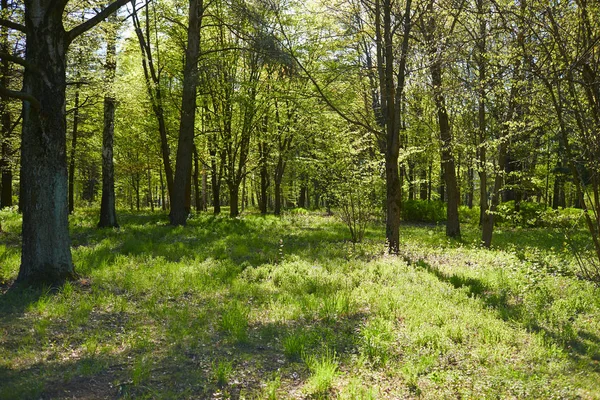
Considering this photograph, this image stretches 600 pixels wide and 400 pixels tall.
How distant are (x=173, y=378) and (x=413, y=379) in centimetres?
239

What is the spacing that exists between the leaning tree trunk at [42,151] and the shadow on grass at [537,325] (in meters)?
7.06

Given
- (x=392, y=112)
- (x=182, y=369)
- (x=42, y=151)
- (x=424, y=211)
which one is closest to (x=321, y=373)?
(x=182, y=369)

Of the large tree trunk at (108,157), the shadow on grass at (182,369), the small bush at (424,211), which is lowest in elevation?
the shadow on grass at (182,369)

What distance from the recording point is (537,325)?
545cm

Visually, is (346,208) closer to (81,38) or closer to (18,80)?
(81,38)

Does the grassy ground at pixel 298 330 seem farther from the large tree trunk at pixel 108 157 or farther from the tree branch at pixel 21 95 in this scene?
the large tree trunk at pixel 108 157

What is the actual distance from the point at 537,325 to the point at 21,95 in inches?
324

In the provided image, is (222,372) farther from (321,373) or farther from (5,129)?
(5,129)

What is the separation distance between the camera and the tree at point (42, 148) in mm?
6406

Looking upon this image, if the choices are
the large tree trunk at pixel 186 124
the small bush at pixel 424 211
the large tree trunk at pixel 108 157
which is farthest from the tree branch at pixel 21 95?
the small bush at pixel 424 211

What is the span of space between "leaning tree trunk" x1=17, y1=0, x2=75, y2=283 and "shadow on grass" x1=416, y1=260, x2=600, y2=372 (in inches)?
278

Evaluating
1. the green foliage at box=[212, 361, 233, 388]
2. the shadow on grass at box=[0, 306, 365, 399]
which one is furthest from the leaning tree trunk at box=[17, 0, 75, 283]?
the green foliage at box=[212, 361, 233, 388]

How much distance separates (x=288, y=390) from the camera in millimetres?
3777

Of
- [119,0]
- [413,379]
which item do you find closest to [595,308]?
[413,379]
